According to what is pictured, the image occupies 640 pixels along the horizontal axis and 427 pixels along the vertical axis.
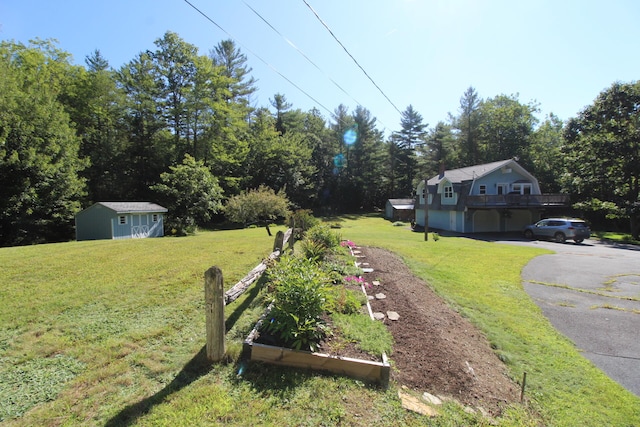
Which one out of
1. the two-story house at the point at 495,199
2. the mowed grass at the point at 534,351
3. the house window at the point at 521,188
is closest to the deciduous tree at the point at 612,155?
the two-story house at the point at 495,199

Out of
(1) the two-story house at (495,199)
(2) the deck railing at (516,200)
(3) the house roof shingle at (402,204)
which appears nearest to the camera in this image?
(2) the deck railing at (516,200)

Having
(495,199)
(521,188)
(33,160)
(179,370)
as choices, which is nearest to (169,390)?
(179,370)

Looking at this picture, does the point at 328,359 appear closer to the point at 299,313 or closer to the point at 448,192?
the point at 299,313

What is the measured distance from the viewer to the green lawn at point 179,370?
9.46ft

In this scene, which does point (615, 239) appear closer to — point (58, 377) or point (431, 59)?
point (431, 59)

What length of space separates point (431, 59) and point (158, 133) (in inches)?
1198

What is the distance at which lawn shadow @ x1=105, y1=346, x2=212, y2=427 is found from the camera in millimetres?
2719

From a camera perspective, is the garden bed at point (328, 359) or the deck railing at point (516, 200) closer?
the garden bed at point (328, 359)

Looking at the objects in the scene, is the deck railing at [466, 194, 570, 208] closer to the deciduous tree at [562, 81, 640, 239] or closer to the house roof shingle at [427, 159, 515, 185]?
the house roof shingle at [427, 159, 515, 185]

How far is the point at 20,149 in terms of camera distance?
19797 mm

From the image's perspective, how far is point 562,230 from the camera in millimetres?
19500

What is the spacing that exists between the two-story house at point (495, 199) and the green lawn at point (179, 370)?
62.4ft

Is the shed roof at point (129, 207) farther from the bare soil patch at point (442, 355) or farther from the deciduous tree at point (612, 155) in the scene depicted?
the deciduous tree at point (612, 155)

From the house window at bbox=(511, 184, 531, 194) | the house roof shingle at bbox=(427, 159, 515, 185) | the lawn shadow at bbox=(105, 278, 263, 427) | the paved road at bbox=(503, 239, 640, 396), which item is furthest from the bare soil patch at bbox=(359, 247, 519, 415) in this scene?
the house window at bbox=(511, 184, 531, 194)
